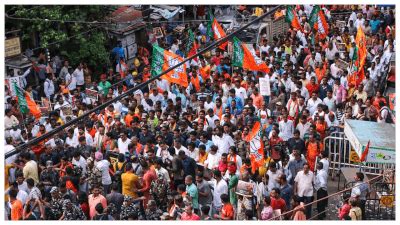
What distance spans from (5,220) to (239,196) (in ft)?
11.2

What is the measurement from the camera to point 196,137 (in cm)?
1720

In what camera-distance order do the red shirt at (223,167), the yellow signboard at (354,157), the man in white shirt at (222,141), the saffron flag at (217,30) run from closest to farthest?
the red shirt at (223,167) < the yellow signboard at (354,157) < the man in white shirt at (222,141) < the saffron flag at (217,30)

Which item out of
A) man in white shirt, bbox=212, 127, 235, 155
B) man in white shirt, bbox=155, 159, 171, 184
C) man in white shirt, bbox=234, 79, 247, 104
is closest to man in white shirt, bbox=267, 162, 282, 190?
man in white shirt, bbox=155, 159, 171, 184

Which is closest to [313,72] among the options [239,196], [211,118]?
[211,118]

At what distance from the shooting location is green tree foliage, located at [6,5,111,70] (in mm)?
23562

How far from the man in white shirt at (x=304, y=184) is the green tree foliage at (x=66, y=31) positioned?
385 inches

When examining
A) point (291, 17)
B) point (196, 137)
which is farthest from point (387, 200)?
point (291, 17)

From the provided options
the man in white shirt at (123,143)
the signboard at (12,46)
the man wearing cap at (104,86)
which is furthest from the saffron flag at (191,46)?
the man in white shirt at (123,143)

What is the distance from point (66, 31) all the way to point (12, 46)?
139cm

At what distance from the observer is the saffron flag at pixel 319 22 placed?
2359cm

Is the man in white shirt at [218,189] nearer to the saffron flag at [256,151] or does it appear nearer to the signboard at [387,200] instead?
the saffron flag at [256,151]

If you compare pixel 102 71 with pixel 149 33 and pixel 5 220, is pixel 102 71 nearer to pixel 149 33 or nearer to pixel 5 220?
pixel 149 33

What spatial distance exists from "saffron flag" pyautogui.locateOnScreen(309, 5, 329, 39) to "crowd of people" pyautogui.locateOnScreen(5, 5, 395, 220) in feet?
0.94

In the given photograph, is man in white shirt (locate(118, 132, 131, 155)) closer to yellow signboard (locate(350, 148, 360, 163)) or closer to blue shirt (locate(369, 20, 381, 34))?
yellow signboard (locate(350, 148, 360, 163))
